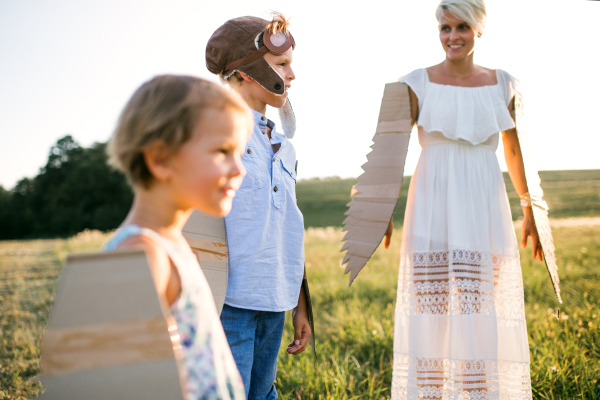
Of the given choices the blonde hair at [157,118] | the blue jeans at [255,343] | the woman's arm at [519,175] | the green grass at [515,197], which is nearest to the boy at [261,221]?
the blue jeans at [255,343]

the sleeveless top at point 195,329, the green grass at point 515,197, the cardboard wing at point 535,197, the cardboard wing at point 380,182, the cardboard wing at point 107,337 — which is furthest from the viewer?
the green grass at point 515,197

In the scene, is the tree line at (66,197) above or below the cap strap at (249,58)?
above

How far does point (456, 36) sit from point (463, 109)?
0.41 meters

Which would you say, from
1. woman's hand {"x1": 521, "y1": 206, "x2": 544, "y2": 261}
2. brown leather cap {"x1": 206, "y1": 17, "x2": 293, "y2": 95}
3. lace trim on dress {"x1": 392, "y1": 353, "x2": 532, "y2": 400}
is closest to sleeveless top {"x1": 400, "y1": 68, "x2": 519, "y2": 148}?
woman's hand {"x1": 521, "y1": 206, "x2": 544, "y2": 261}

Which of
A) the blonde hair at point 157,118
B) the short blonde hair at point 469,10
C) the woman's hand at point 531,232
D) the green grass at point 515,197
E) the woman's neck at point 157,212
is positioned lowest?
the woman's neck at point 157,212

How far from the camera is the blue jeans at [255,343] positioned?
69.1 inches

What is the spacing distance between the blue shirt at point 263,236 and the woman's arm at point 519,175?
56.4 inches

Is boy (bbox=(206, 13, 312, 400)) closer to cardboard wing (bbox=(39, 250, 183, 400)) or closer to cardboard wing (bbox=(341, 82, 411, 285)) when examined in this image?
cardboard wing (bbox=(341, 82, 411, 285))

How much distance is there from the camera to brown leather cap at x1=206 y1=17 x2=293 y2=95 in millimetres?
2006

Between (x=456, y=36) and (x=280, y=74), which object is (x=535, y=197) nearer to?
(x=456, y=36)

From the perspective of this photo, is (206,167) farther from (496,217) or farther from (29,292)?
(29,292)

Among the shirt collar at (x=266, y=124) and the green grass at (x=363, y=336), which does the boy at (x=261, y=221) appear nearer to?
the shirt collar at (x=266, y=124)

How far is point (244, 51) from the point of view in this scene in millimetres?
2021

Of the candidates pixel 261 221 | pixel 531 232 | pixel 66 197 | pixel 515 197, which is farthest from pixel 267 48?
pixel 66 197
